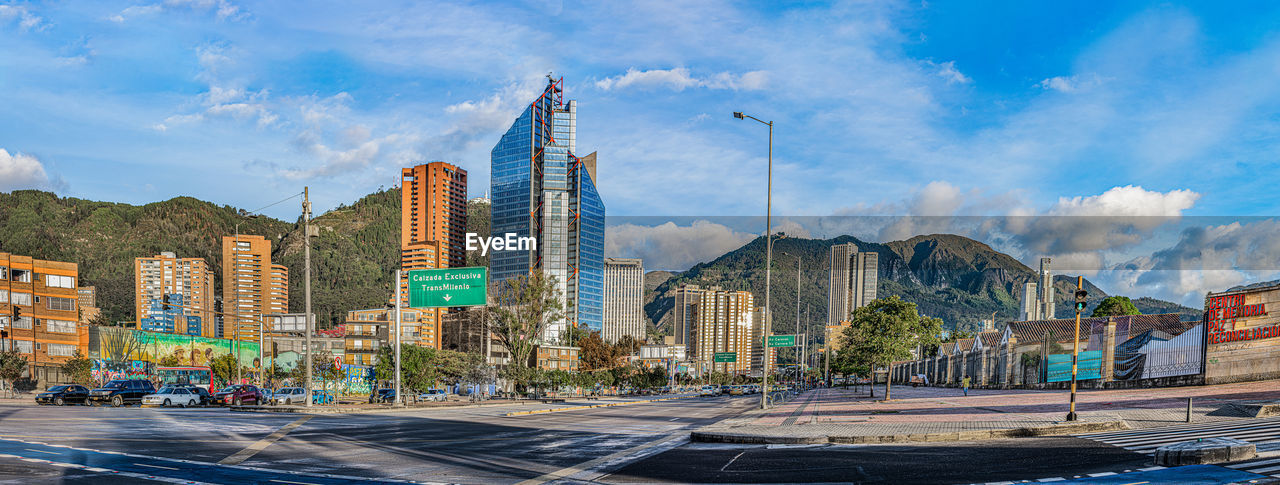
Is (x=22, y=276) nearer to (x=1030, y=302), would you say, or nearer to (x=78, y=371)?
(x=78, y=371)

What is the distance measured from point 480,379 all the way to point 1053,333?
56556mm

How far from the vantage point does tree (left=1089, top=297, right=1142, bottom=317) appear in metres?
84.9

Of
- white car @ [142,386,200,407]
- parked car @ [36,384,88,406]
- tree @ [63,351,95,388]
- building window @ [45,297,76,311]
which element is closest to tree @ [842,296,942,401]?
white car @ [142,386,200,407]

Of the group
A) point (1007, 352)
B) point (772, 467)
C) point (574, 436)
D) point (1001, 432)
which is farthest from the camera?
point (1007, 352)

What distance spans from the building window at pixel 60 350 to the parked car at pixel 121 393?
5654cm

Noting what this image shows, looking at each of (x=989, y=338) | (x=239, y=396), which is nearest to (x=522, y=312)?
(x=239, y=396)

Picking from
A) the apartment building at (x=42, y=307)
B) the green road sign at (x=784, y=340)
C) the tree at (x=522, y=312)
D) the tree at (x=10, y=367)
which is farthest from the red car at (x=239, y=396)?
the apartment building at (x=42, y=307)

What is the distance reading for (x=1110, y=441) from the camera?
58.1 ft

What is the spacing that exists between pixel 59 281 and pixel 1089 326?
105 metres

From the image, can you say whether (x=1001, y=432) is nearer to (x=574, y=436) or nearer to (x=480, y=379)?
(x=574, y=436)

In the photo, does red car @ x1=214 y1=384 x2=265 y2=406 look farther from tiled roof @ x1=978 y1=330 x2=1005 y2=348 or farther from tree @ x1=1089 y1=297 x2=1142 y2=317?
tree @ x1=1089 y1=297 x2=1142 y2=317

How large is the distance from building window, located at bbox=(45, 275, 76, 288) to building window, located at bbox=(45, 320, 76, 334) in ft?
13.7

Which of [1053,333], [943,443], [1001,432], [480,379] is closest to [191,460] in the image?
[943,443]

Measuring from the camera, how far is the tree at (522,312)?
7025cm
